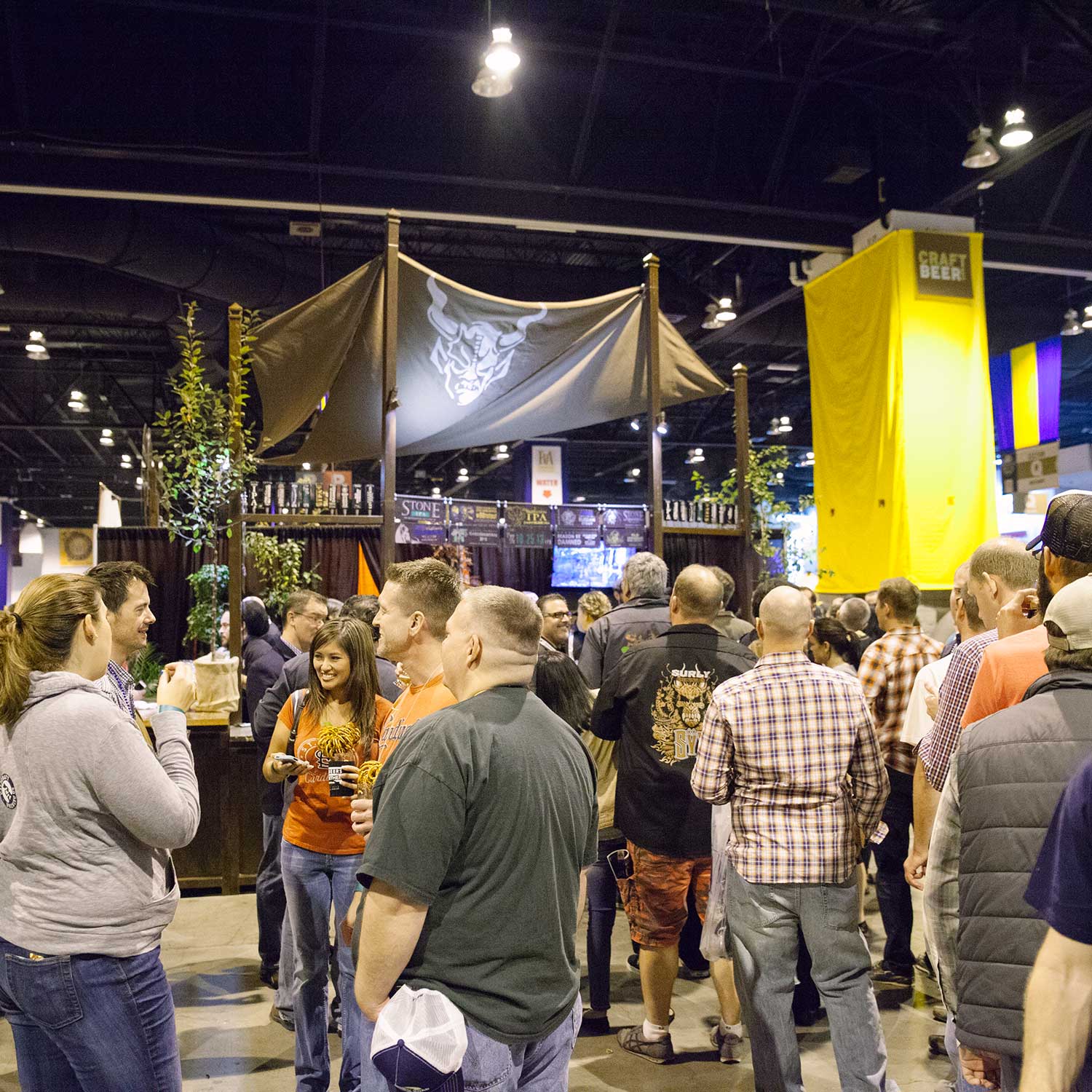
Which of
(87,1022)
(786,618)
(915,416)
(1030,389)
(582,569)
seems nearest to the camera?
(87,1022)

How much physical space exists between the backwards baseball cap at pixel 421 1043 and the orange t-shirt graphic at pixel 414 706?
697 millimetres

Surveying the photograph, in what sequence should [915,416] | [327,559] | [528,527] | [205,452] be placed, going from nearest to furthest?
[205,452] < [915,416] < [528,527] < [327,559]

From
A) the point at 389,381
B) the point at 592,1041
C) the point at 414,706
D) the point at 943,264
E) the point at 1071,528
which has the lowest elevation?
the point at 592,1041

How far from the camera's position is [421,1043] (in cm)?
158

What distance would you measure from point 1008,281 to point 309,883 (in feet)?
41.9

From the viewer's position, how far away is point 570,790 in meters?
1.85

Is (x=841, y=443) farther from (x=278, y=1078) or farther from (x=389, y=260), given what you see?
(x=278, y=1078)

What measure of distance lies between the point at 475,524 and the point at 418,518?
4.32 feet

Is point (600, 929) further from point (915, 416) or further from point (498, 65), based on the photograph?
point (915, 416)

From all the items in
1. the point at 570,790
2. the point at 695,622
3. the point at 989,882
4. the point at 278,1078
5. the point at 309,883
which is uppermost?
the point at 695,622

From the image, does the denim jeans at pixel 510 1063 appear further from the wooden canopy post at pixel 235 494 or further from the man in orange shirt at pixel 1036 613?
the wooden canopy post at pixel 235 494

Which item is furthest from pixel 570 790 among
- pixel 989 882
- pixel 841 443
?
pixel 841 443

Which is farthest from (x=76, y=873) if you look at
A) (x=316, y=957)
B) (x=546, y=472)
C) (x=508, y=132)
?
(x=546, y=472)

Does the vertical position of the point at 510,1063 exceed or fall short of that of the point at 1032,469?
it falls short
